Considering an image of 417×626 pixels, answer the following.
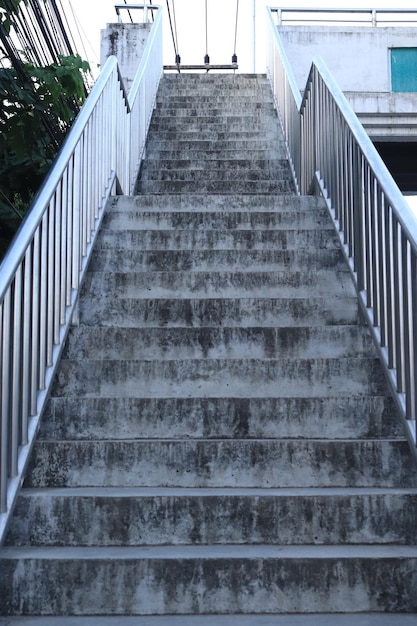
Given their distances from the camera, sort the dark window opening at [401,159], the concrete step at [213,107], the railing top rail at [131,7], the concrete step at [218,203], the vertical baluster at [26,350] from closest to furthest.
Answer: the vertical baluster at [26,350] < the concrete step at [218,203] < the concrete step at [213,107] < the dark window opening at [401,159] < the railing top rail at [131,7]

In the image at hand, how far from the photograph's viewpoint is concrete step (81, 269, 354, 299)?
11.2ft

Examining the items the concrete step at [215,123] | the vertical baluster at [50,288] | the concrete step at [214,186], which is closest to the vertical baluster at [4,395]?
the vertical baluster at [50,288]

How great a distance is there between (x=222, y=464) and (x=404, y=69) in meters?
7.89

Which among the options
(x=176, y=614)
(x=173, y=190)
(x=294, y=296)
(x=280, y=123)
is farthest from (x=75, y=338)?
(x=280, y=123)

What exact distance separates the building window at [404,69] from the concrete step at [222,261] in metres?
6.16

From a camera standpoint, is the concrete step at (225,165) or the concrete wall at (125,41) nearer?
the concrete step at (225,165)

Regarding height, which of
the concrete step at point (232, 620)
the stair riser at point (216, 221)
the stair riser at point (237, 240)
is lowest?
the concrete step at point (232, 620)

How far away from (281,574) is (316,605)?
0.42 ft

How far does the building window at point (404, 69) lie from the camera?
891 centimetres

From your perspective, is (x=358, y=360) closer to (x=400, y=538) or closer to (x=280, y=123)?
(x=400, y=538)

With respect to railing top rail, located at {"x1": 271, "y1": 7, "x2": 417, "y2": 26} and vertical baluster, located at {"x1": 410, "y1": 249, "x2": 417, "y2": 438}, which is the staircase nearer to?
vertical baluster, located at {"x1": 410, "y1": 249, "x2": 417, "y2": 438}

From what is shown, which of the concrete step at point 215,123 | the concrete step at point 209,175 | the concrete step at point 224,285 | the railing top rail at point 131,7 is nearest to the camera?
the concrete step at point 224,285

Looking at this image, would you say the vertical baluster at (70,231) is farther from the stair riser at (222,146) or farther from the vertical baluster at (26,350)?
the stair riser at (222,146)

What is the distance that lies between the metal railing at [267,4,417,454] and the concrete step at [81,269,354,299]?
0.17 m
